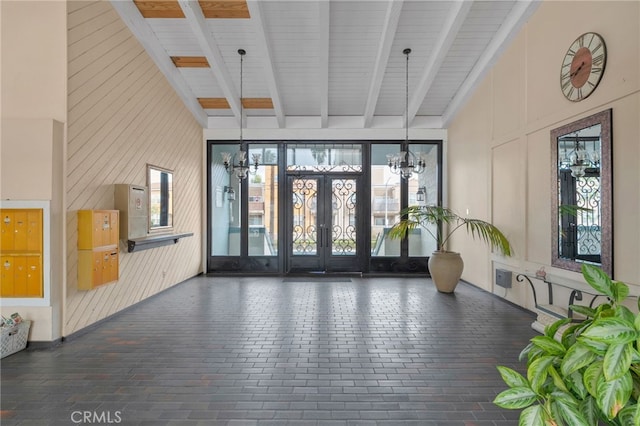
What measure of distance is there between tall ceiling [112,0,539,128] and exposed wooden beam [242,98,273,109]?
0.07 feet

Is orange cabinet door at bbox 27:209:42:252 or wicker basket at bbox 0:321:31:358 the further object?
orange cabinet door at bbox 27:209:42:252

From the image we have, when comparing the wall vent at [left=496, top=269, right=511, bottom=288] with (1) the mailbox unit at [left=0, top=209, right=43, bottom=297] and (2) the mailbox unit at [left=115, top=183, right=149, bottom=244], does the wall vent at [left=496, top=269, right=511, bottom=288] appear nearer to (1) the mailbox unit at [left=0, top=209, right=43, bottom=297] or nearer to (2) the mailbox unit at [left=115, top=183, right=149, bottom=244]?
(2) the mailbox unit at [left=115, top=183, right=149, bottom=244]

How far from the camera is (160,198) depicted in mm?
5430

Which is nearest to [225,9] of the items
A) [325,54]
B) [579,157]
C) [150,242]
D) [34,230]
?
[325,54]

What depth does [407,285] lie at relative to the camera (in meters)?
6.30

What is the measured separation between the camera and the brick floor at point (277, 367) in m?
2.28

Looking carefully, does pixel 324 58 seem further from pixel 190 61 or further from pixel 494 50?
pixel 494 50

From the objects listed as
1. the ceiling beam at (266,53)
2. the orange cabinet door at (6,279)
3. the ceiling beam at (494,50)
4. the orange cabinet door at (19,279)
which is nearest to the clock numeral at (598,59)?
the ceiling beam at (494,50)

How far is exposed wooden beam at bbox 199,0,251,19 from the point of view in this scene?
14.3 ft

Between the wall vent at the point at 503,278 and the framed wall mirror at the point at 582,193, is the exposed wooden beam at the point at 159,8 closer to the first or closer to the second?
the framed wall mirror at the point at 582,193

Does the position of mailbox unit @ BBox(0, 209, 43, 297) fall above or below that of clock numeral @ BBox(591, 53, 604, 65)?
below

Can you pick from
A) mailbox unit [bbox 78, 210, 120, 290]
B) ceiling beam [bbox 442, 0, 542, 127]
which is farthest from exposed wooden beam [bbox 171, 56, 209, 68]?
ceiling beam [bbox 442, 0, 542, 127]

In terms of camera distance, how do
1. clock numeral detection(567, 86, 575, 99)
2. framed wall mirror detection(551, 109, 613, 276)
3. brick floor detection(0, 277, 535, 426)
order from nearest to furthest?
brick floor detection(0, 277, 535, 426) → framed wall mirror detection(551, 109, 613, 276) → clock numeral detection(567, 86, 575, 99)

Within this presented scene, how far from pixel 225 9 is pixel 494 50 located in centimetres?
399
